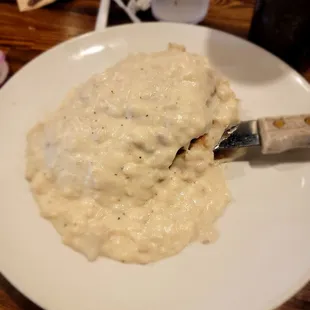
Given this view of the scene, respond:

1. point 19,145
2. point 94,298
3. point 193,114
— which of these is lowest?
point 94,298

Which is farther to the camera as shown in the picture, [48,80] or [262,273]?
[48,80]

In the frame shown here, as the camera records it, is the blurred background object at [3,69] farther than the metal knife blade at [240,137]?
Yes

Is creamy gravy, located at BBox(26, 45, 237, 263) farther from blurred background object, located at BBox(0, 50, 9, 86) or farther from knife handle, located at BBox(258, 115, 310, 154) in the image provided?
blurred background object, located at BBox(0, 50, 9, 86)

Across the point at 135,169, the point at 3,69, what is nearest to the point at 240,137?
the point at 135,169

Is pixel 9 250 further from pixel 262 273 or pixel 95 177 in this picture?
pixel 262 273

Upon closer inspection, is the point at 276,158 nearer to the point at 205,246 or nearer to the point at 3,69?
the point at 205,246

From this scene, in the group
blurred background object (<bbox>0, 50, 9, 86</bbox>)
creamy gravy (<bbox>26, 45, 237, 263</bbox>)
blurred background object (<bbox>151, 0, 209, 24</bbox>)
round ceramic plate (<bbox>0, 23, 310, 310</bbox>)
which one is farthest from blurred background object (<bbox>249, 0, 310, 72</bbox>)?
blurred background object (<bbox>0, 50, 9, 86</bbox>)

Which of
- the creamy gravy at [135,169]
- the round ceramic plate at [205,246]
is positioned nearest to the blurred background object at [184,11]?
the round ceramic plate at [205,246]

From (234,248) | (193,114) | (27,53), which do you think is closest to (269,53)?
(193,114)

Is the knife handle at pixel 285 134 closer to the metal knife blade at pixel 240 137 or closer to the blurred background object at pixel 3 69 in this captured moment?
the metal knife blade at pixel 240 137
